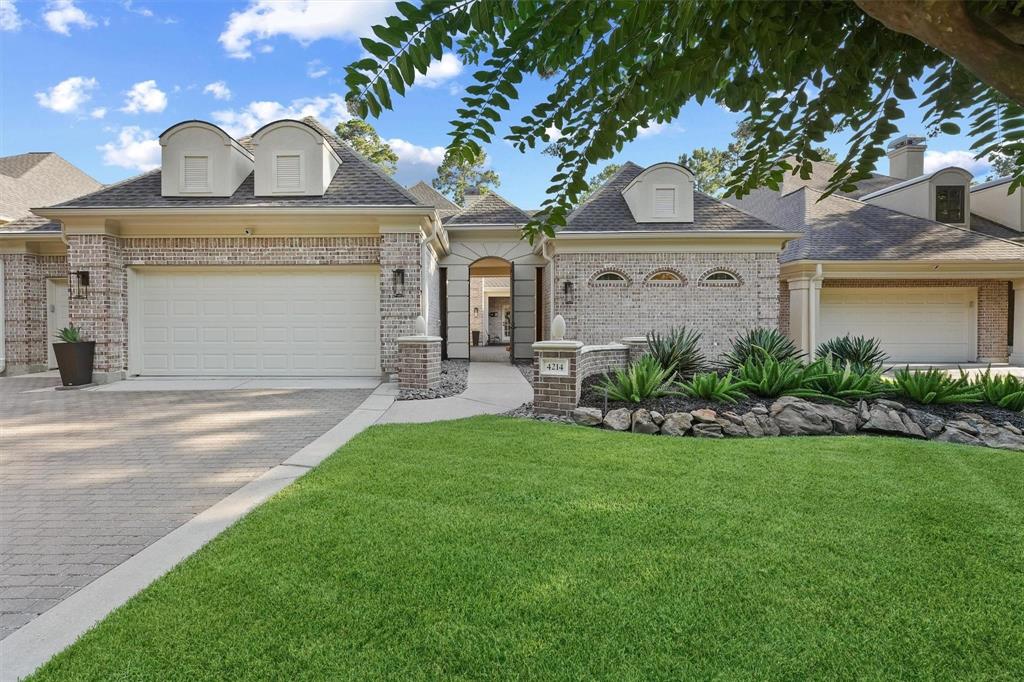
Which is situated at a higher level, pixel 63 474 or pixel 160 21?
pixel 160 21

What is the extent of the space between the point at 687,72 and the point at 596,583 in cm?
228

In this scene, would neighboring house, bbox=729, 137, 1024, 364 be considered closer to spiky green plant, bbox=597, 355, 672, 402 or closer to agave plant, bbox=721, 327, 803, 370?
agave plant, bbox=721, 327, 803, 370

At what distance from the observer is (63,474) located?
4523 mm

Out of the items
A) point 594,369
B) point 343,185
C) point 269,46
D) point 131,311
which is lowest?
point 594,369

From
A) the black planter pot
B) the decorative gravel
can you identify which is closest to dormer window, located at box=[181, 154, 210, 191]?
the black planter pot

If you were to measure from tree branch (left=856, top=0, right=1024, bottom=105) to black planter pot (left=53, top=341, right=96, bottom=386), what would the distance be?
12.6 meters

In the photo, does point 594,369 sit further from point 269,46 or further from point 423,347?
point 269,46

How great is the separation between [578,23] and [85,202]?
1239 cm

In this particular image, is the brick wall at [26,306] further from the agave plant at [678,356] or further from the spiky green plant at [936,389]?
the spiky green plant at [936,389]

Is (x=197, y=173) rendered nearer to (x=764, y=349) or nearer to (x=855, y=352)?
(x=764, y=349)

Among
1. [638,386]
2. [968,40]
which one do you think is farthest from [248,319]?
[968,40]

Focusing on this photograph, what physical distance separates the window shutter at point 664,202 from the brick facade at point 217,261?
639cm

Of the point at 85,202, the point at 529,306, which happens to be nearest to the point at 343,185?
the point at 85,202

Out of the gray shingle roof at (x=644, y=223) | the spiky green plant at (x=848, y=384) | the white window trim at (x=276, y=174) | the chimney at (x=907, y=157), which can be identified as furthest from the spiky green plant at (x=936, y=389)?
the chimney at (x=907, y=157)
